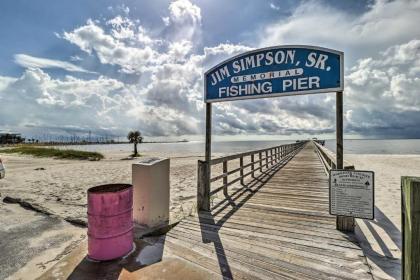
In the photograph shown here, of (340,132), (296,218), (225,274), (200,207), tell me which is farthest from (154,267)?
(340,132)

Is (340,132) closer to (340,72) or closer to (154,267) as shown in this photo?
(340,72)

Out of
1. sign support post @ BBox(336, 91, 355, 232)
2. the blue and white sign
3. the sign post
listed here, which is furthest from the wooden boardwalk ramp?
the blue and white sign

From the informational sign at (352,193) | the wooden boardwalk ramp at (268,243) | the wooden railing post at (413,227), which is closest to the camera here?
the wooden railing post at (413,227)

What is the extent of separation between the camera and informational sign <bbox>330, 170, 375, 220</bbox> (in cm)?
363

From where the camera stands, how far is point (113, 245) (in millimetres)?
3139

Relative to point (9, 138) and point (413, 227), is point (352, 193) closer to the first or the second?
point (413, 227)

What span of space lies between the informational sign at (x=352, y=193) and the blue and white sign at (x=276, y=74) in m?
1.43

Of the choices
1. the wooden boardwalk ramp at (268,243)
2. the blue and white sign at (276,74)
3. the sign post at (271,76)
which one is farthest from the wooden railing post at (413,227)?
the blue and white sign at (276,74)

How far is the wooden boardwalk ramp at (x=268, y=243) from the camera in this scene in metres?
2.81

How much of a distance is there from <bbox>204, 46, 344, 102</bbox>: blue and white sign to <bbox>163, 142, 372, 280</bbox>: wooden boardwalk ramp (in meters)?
2.40

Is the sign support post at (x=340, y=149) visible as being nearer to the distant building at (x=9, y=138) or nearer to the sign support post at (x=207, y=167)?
the sign support post at (x=207, y=167)

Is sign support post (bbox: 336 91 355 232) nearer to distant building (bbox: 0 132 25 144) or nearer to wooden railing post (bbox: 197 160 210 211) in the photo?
wooden railing post (bbox: 197 160 210 211)

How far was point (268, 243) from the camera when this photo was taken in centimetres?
349

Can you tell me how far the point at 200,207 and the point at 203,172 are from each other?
0.76 metres
